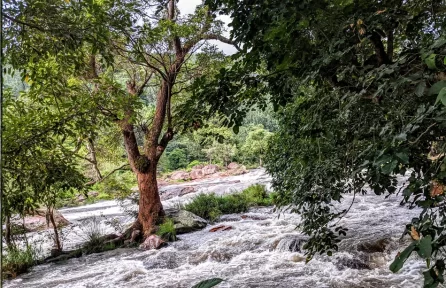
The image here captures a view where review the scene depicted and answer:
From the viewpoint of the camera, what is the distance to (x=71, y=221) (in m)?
5.61

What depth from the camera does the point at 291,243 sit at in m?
3.14

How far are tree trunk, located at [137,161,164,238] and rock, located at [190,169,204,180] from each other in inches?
225

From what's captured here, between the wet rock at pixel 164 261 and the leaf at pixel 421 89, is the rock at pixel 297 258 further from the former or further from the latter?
the leaf at pixel 421 89

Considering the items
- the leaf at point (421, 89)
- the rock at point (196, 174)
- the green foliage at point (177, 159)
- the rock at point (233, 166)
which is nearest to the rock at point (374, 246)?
the leaf at point (421, 89)

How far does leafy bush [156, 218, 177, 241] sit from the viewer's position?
405cm

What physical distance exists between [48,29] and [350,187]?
4.47 ft

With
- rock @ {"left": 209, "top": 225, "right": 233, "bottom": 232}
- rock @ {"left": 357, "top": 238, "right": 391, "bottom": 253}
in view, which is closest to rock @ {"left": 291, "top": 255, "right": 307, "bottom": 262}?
rock @ {"left": 357, "top": 238, "right": 391, "bottom": 253}

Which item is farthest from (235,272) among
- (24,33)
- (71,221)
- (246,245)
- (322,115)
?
(71,221)

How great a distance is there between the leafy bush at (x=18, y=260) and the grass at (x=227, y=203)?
7.82 ft

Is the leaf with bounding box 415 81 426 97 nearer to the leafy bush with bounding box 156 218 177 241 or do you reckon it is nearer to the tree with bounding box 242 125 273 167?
the tree with bounding box 242 125 273 167

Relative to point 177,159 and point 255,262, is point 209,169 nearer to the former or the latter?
point 177,159

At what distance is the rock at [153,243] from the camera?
12.5ft

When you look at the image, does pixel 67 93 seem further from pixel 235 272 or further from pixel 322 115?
pixel 235 272

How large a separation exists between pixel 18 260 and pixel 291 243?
8.75 feet
